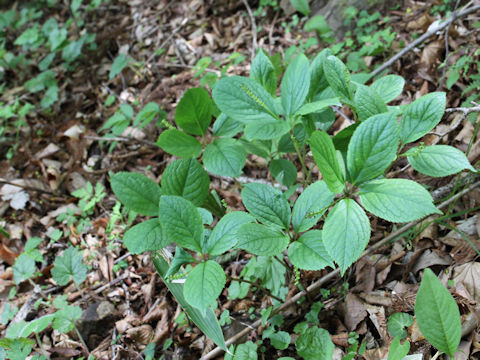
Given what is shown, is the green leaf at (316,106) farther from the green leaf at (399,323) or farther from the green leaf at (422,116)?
the green leaf at (399,323)

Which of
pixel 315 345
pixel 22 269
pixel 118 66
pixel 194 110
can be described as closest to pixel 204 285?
pixel 315 345

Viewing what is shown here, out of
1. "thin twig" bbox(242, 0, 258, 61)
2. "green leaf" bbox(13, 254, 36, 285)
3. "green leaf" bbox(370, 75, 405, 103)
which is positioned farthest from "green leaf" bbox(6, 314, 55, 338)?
"thin twig" bbox(242, 0, 258, 61)

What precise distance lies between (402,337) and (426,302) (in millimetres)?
354

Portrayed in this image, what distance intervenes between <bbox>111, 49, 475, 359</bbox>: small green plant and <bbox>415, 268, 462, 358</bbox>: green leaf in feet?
0.06

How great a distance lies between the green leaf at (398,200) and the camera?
957 millimetres

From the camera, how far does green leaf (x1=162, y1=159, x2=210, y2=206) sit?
4.22 feet

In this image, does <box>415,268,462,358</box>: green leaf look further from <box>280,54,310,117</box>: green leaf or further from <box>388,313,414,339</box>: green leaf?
<box>280,54,310,117</box>: green leaf

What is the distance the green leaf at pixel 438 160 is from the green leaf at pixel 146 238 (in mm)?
879

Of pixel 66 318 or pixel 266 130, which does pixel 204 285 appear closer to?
pixel 266 130

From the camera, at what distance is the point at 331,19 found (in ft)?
9.55

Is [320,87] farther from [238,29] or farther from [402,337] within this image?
[238,29]

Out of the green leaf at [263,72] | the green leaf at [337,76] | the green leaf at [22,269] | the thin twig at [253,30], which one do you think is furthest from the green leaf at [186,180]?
the thin twig at [253,30]

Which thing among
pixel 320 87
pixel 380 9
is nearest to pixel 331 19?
pixel 380 9

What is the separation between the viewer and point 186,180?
1.32m
